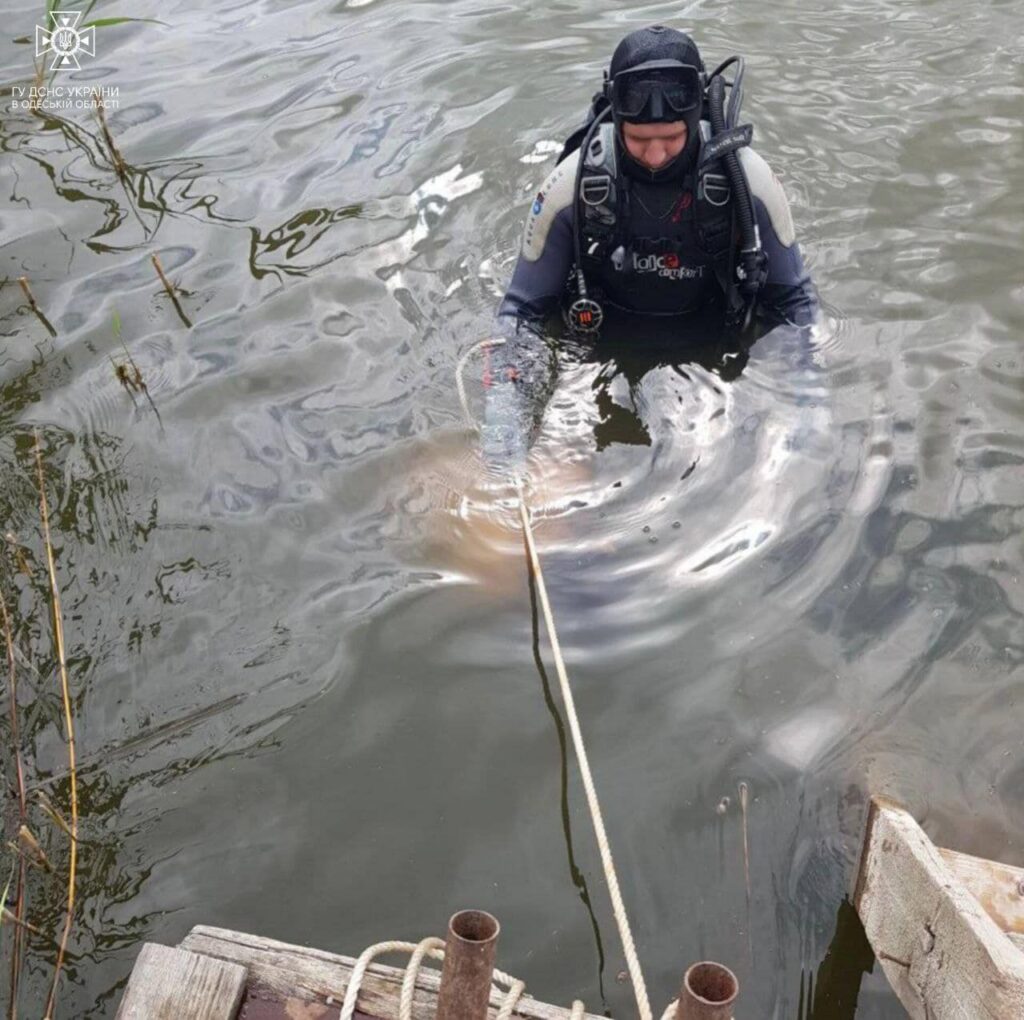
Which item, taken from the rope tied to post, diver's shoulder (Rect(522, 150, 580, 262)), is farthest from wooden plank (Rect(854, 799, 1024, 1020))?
diver's shoulder (Rect(522, 150, 580, 262))

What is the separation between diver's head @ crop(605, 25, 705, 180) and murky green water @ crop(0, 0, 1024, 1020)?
2.94ft

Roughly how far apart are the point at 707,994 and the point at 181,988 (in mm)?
984

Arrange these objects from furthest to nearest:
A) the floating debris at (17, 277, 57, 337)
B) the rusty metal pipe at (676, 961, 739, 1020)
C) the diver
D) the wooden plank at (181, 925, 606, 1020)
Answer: the floating debris at (17, 277, 57, 337)
the diver
the wooden plank at (181, 925, 606, 1020)
the rusty metal pipe at (676, 961, 739, 1020)

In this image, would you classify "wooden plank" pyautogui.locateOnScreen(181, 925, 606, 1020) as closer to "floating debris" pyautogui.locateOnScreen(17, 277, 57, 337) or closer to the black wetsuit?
the black wetsuit

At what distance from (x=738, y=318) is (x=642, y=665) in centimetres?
167

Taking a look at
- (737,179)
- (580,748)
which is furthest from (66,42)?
(580,748)

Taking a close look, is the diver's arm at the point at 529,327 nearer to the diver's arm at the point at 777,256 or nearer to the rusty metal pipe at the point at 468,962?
the diver's arm at the point at 777,256

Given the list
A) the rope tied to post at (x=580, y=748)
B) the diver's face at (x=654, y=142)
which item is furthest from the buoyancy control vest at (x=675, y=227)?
the rope tied to post at (x=580, y=748)

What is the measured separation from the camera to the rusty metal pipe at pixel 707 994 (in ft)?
4.88

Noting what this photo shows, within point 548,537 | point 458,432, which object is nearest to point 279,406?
point 458,432

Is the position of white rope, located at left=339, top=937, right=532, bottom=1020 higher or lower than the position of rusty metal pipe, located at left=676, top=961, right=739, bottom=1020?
lower

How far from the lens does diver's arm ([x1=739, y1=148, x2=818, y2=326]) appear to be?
421 centimetres

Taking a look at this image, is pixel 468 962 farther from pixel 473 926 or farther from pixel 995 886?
pixel 995 886

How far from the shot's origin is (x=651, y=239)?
4.37 meters
